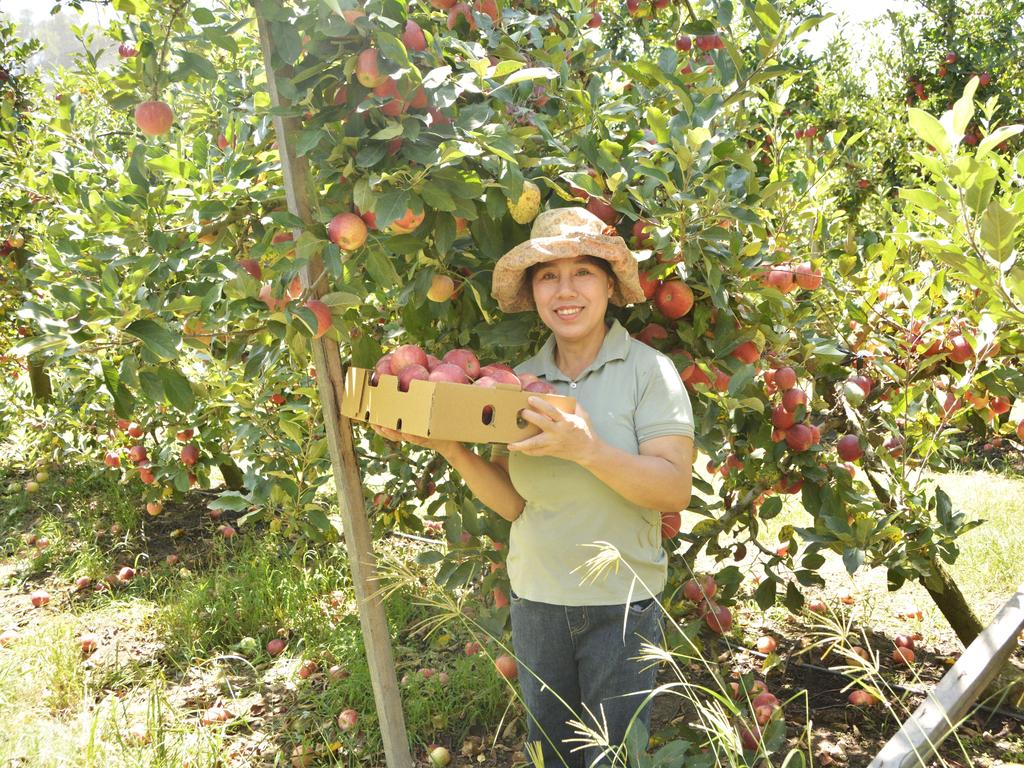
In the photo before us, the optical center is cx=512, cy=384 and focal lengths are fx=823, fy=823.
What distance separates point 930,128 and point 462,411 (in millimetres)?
860

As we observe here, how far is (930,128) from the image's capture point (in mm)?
1236

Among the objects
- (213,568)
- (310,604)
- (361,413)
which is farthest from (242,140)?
(213,568)

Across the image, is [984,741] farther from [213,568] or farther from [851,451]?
[213,568]

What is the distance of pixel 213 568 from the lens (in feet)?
13.1

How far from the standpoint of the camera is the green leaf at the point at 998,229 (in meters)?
1.25

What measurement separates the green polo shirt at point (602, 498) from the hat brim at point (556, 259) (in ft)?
0.42

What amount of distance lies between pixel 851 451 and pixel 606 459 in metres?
1.18

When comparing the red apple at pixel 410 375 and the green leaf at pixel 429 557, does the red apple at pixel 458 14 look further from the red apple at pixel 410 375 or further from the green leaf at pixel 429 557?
the green leaf at pixel 429 557

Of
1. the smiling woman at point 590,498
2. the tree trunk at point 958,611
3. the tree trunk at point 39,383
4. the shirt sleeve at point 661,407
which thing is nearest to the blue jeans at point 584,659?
the smiling woman at point 590,498

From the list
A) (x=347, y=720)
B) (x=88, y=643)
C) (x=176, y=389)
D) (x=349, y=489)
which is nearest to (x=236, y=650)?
(x=88, y=643)

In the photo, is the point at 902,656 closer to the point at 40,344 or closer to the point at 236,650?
the point at 236,650

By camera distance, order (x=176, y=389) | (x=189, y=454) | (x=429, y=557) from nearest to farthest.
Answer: (x=176, y=389), (x=429, y=557), (x=189, y=454)

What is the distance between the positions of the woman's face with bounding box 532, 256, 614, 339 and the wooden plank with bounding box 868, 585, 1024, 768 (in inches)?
36.7

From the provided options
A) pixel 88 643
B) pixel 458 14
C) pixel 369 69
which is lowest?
pixel 88 643
